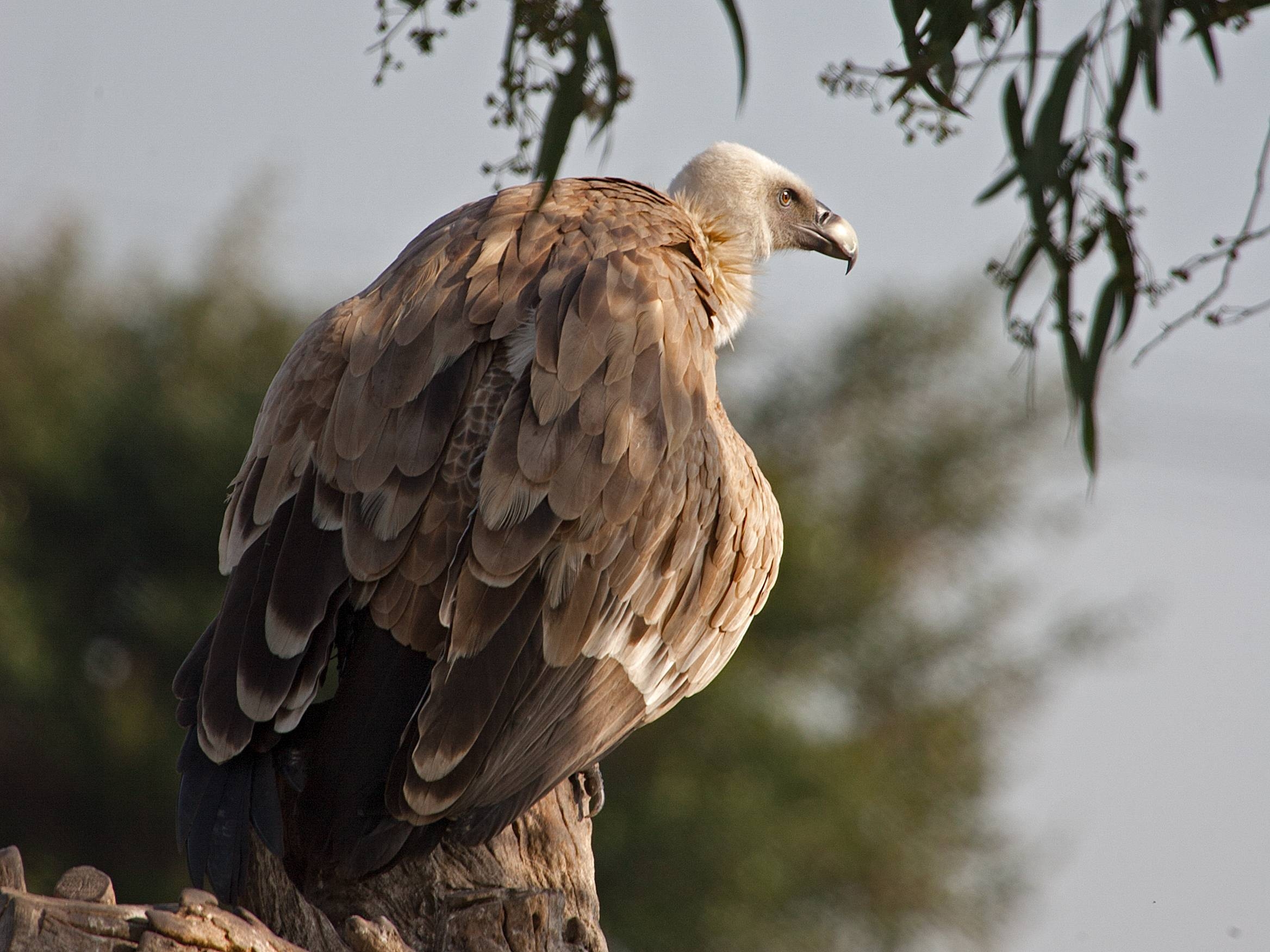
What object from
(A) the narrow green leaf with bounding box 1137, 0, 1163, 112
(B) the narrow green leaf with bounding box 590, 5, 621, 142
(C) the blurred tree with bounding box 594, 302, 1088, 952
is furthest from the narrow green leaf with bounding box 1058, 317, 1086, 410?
(C) the blurred tree with bounding box 594, 302, 1088, 952

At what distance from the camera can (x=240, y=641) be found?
3.88m

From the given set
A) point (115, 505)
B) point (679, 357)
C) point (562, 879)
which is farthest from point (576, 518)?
point (115, 505)

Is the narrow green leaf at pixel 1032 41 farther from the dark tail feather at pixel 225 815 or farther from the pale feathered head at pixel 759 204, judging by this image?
the pale feathered head at pixel 759 204

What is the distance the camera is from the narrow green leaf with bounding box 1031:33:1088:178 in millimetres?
2684

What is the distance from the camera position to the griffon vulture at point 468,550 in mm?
3789

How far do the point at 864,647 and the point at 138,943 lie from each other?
19782 millimetres

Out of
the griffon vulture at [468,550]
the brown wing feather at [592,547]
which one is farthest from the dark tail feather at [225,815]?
the brown wing feather at [592,547]

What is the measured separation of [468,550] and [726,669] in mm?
14594

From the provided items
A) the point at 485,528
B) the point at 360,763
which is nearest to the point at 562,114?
the point at 485,528

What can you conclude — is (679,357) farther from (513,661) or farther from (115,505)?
(115,505)

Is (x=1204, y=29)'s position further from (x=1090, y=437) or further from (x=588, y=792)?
(x=588, y=792)

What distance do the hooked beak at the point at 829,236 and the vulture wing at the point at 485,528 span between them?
1994mm

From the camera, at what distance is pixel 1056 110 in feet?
8.95

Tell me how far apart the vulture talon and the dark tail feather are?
1.24 metres
